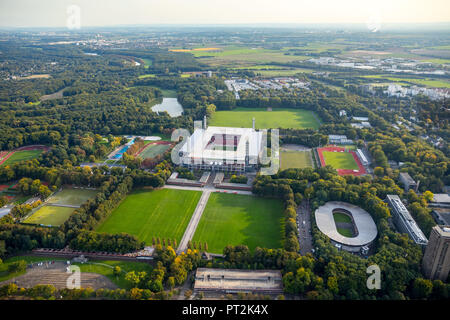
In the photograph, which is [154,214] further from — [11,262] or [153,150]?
[153,150]

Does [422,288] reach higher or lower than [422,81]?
lower

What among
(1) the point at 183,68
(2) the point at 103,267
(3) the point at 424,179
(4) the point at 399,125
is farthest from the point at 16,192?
(1) the point at 183,68

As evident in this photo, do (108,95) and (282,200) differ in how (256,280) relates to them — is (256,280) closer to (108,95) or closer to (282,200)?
(282,200)

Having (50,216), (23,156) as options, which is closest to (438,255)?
(50,216)

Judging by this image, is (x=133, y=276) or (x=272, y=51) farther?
(x=272, y=51)

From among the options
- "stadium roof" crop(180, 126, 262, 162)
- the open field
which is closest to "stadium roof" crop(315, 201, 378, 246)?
"stadium roof" crop(180, 126, 262, 162)

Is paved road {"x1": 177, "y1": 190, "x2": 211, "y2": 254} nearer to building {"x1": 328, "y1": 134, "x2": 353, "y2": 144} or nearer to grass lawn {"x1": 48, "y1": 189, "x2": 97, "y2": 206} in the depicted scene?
grass lawn {"x1": 48, "y1": 189, "x2": 97, "y2": 206}
